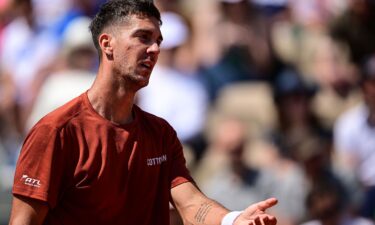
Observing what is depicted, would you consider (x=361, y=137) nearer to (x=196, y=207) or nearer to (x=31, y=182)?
(x=196, y=207)

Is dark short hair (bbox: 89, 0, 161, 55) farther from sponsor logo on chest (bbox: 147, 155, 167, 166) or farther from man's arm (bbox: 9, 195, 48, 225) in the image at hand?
man's arm (bbox: 9, 195, 48, 225)

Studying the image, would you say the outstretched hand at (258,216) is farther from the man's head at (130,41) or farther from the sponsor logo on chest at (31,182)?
the sponsor logo on chest at (31,182)

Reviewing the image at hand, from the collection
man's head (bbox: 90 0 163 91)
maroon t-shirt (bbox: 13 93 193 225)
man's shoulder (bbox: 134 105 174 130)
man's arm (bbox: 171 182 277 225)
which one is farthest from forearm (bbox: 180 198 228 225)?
man's head (bbox: 90 0 163 91)

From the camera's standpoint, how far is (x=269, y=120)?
33.7 ft

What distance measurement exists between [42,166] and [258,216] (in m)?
1.13

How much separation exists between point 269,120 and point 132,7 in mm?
4973

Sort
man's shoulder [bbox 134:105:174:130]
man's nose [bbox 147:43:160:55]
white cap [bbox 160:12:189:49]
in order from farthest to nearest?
white cap [bbox 160:12:189:49], man's shoulder [bbox 134:105:174:130], man's nose [bbox 147:43:160:55]

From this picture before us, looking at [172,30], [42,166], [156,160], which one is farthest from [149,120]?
[172,30]

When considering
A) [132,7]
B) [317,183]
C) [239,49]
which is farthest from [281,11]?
[132,7]

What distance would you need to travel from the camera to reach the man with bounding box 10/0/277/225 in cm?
514

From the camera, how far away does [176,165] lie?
577 centimetres

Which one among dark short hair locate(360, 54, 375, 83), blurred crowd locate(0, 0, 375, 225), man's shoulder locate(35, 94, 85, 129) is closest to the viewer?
man's shoulder locate(35, 94, 85, 129)

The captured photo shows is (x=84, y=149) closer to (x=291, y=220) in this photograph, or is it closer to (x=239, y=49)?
(x=291, y=220)

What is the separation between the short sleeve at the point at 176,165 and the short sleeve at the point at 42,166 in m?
0.78
